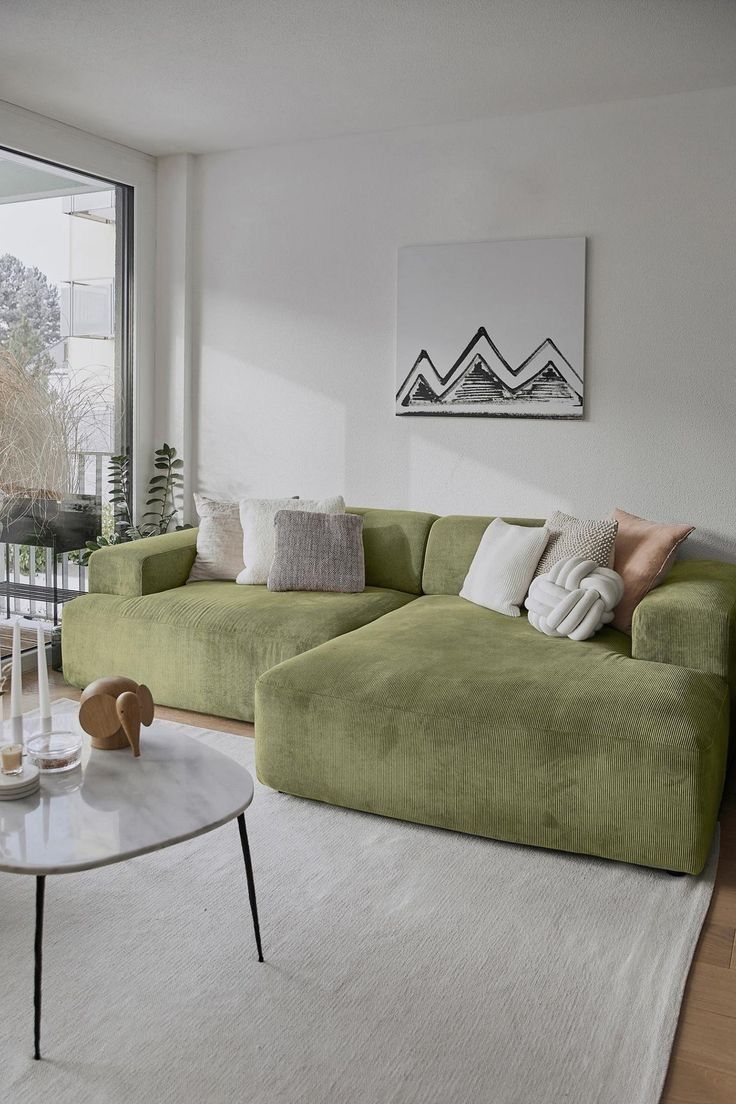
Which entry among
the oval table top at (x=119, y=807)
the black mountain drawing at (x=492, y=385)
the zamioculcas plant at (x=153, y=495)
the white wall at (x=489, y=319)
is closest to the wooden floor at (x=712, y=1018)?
the oval table top at (x=119, y=807)

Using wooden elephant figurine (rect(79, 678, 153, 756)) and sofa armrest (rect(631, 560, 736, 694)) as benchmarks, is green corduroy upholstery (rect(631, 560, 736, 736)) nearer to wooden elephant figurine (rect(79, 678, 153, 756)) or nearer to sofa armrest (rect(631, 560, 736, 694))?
sofa armrest (rect(631, 560, 736, 694))

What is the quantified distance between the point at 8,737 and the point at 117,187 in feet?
11.2

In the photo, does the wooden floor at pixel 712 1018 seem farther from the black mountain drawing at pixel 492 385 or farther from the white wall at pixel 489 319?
the black mountain drawing at pixel 492 385

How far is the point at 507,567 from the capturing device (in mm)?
3562

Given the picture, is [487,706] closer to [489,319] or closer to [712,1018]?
[712,1018]

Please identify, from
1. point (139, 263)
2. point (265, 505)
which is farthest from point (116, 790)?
point (139, 263)

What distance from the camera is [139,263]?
4.87 metres

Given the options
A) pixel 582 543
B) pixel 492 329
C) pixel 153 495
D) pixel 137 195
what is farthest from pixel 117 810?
pixel 137 195

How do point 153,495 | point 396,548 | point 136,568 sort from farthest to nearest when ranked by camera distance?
point 153,495 → point 396,548 → point 136,568

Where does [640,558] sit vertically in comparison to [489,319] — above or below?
below

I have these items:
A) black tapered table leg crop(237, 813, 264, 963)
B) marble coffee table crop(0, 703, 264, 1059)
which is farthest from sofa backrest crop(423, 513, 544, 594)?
black tapered table leg crop(237, 813, 264, 963)

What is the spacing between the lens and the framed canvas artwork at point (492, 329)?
13.3 feet

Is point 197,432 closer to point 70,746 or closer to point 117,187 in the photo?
point 117,187

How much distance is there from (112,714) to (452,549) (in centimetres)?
210
